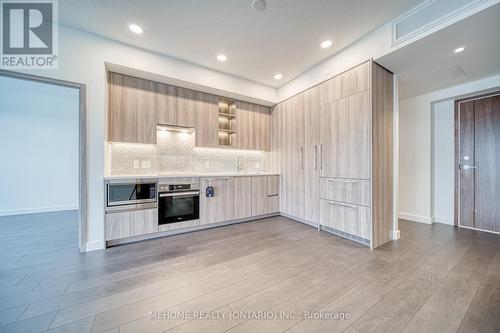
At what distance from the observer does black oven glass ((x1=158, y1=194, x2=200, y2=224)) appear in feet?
9.52

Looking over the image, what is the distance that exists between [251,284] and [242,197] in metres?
1.97

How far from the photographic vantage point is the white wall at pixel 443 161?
3.53m

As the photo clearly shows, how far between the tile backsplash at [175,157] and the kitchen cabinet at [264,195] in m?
0.72

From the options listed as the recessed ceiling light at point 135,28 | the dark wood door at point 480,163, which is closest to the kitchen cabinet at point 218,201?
the recessed ceiling light at point 135,28

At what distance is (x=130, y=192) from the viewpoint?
8.71ft

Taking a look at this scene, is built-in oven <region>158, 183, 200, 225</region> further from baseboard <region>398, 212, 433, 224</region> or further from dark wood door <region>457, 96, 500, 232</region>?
dark wood door <region>457, 96, 500, 232</region>

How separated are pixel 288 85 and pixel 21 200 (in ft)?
21.5

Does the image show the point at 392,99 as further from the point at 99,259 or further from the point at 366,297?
the point at 99,259

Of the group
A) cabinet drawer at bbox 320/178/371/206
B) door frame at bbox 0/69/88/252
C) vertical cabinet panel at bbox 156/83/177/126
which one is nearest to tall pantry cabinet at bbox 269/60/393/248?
cabinet drawer at bbox 320/178/371/206

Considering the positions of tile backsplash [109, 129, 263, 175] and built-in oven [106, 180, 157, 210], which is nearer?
built-in oven [106, 180, 157, 210]

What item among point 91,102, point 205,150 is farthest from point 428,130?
point 91,102

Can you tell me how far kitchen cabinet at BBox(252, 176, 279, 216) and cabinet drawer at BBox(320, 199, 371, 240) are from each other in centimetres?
114

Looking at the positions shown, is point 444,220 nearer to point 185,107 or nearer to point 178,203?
point 178,203

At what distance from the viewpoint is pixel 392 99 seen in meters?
2.79
